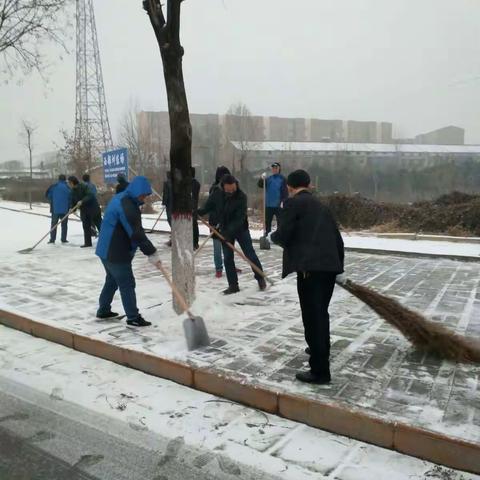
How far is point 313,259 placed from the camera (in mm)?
3908

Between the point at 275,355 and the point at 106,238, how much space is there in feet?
7.09

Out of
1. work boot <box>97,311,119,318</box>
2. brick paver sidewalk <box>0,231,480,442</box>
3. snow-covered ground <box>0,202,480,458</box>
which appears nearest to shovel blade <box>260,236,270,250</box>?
snow-covered ground <box>0,202,480,458</box>

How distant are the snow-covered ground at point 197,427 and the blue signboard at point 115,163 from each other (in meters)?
8.49

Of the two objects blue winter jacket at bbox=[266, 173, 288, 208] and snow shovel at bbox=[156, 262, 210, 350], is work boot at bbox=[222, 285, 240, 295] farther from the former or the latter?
blue winter jacket at bbox=[266, 173, 288, 208]

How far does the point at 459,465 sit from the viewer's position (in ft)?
10.1

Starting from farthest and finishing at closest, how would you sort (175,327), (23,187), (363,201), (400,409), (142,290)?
(23,187)
(363,201)
(142,290)
(175,327)
(400,409)

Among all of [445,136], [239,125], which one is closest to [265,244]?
[239,125]

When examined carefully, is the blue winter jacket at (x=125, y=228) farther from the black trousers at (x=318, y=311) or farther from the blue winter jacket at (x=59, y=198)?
the blue winter jacket at (x=59, y=198)

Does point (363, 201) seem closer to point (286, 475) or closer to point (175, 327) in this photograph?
point (175, 327)

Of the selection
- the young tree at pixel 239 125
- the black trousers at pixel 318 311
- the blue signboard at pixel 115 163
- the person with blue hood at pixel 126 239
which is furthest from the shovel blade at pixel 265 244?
the young tree at pixel 239 125

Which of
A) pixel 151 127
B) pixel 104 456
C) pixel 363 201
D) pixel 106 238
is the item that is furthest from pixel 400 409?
pixel 151 127

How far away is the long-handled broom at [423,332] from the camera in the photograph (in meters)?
4.45

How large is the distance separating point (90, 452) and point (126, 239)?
2553mm

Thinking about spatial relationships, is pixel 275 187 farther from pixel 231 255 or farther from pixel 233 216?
pixel 231 255
